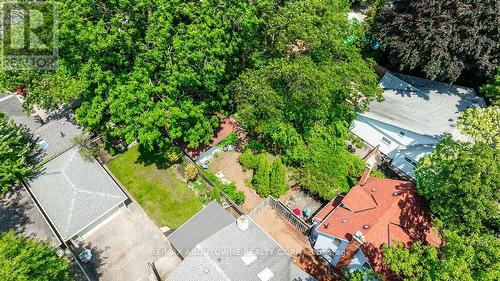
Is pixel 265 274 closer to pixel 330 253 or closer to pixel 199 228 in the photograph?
pixel 199 228

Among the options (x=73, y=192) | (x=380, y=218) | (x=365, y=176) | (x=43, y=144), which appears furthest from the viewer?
(x=43, y=144)

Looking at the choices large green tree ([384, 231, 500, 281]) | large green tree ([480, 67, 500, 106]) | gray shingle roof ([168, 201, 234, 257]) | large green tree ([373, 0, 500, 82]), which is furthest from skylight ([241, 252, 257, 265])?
large green tree ([480, 67, 500, 106])

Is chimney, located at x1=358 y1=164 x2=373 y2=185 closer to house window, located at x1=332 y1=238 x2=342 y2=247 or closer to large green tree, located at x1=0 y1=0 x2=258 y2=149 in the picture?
house window, located at x1=332 y1=238 x2=342 y2=247

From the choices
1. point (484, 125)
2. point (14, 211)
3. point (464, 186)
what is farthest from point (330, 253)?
point (14, 211)

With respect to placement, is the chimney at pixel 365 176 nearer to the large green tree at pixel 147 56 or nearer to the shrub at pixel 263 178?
the shrub at pixel 263 178

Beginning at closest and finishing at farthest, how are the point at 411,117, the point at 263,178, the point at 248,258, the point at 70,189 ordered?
the point at 248,258 < the point at 70,189 < the point at 263,178 < the point at 411,117

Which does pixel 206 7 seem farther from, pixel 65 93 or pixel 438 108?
pixel 438 108

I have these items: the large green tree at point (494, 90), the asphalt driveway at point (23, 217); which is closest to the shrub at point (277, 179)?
→ the asphalt driveway at point (23, 217)

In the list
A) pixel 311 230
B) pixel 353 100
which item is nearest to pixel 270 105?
pixel 353 100
